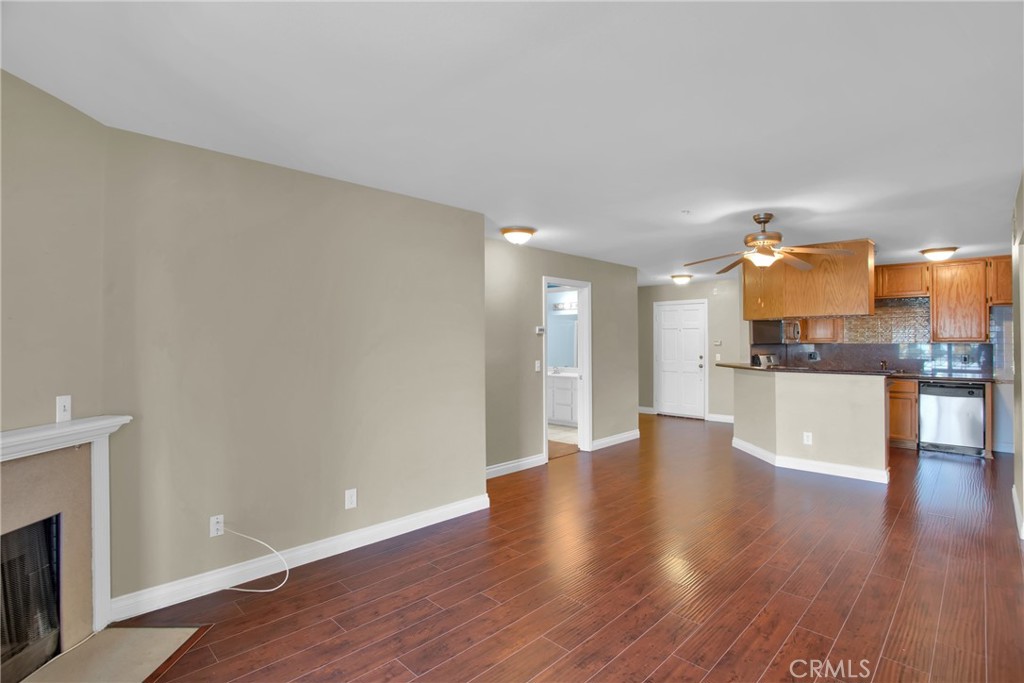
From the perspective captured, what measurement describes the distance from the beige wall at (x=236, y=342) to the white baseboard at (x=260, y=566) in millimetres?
52

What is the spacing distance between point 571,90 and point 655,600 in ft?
8.46

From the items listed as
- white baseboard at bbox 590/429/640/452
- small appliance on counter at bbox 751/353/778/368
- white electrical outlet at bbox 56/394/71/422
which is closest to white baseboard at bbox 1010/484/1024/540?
small appliance on counter at bbox 751/353/778/368

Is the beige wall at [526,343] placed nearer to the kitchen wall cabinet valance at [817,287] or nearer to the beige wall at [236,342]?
the beige wall at [236,342]

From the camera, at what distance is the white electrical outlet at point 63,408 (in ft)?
7.43

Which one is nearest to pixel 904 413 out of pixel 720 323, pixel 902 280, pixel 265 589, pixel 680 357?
pixel 902 280

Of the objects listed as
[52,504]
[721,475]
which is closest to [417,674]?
[52,504]

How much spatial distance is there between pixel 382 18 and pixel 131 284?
1944 mm

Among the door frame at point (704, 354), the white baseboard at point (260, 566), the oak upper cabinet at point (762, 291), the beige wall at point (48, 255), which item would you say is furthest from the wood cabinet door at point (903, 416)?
the beige wall at point (48, 255)

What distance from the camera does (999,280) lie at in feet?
19.7

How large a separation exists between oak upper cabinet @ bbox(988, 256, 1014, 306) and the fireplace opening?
889cm

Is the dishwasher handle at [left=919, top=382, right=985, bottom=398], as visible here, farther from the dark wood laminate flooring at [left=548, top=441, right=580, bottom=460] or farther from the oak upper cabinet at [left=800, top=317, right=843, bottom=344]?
the dark wood laminate flooring at [left=548, top=441, right=580, bottom=460]

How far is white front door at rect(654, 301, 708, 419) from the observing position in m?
8.52

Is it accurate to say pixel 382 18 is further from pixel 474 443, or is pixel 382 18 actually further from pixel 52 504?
pixel 474 443

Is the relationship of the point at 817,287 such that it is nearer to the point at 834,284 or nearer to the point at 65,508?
the point at 834,284
